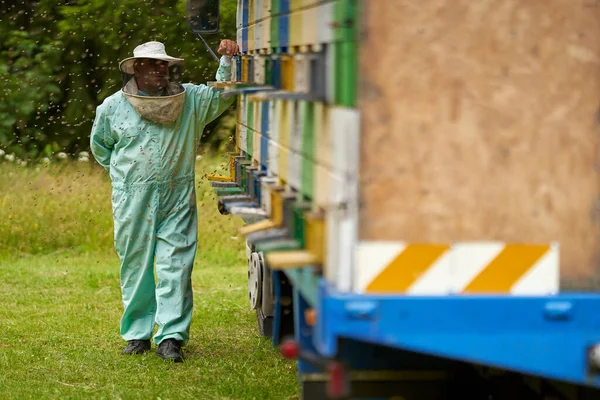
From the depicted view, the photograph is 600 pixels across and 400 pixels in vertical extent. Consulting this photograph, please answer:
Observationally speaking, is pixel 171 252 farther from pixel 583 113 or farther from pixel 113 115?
pixel 583 113

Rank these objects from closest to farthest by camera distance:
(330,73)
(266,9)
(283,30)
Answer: (330,73)
(283,30)
(266,9)

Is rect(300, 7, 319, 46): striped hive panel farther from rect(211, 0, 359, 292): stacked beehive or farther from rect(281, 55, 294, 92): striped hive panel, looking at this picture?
rect(281, 55, 294, 92): striped hive panel

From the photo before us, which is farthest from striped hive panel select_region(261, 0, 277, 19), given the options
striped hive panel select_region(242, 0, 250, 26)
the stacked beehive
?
striped hive panel select_region(242, 0, 250, 26)

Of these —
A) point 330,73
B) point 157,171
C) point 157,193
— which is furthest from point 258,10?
point 330,73

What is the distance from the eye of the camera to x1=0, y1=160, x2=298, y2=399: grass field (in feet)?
22.6

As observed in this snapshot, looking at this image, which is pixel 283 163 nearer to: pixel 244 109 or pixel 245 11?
pixel 244 109

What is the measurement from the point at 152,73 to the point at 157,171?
1.96 ft

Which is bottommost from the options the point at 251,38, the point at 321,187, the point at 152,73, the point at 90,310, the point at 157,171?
the point at 90,310

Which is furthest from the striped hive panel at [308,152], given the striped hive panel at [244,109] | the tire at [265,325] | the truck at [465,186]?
the tire at [265,325]

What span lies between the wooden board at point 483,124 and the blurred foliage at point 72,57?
505 inches

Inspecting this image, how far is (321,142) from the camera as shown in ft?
13.5

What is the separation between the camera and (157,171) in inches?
288

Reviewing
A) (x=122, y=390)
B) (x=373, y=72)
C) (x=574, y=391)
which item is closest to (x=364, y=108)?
(x=373, y=72)

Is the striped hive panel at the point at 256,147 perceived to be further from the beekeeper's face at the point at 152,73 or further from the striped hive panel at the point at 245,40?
the beekeeper's face at the point at 152,73
